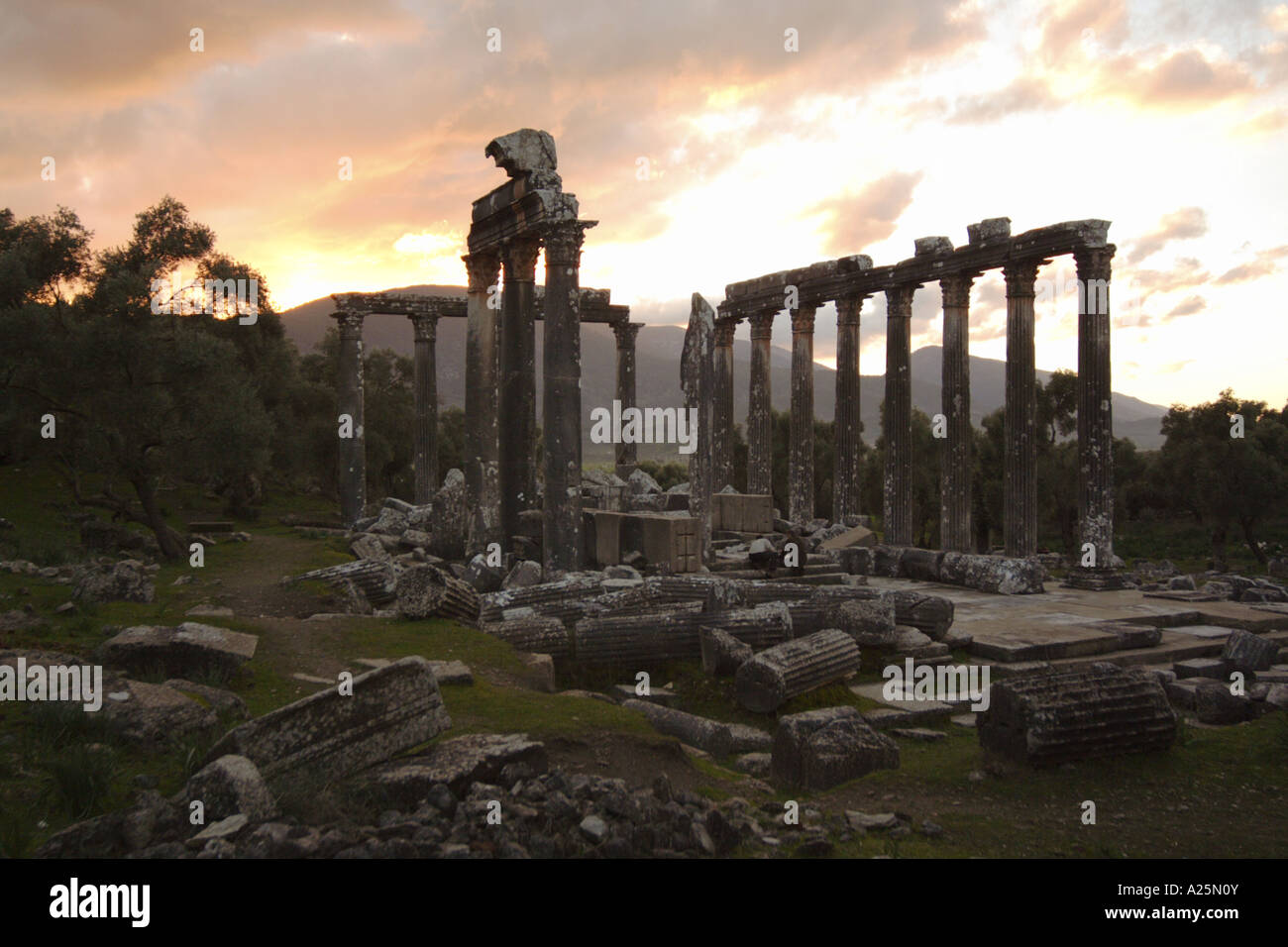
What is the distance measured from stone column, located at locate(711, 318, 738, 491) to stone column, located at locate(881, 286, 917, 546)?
535cm

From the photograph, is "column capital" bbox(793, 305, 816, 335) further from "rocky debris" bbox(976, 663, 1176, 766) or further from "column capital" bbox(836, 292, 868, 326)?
"rocky debris" bbox(976, 663, 1176, 766)

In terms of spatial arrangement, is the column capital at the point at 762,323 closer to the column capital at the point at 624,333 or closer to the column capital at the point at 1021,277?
the column capital at the point at 624,333

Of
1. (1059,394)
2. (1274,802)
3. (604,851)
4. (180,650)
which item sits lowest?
(1274,802)

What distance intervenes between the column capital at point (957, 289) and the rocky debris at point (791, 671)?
48.5ft

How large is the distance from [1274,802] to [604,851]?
5.66 meters

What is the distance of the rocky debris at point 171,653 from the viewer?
8398 millimetres

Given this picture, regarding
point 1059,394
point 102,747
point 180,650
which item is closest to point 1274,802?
point 102,747

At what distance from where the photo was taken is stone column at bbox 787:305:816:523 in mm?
26828

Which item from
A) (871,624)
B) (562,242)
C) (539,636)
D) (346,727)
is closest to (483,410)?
(562,242)

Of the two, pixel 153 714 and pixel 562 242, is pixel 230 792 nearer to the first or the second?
pixel 153 714

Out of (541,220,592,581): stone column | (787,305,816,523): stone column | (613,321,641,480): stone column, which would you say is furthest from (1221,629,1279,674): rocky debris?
(613,321,641,480): stone column

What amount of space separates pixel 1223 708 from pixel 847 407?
1687 centimetres
